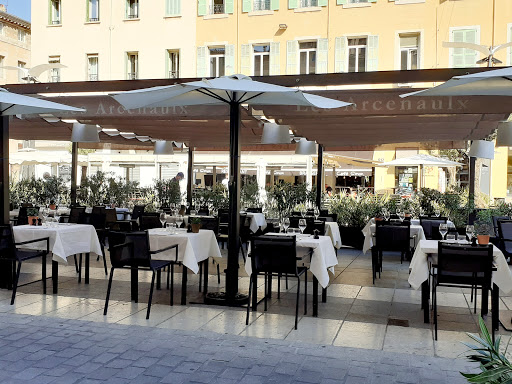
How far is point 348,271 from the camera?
30.5ft

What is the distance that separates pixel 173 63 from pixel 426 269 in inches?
847

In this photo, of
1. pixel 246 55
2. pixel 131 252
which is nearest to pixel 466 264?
pixel 131 252

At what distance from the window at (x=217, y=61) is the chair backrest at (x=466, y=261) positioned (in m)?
20.1

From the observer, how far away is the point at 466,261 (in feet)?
17.8

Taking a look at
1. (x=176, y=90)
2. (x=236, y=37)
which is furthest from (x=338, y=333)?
(x=236, y=37)

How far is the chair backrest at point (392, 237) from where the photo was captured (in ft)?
27.8

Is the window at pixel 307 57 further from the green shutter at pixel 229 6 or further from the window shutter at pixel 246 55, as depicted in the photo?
the green shutter at pixel 229 6

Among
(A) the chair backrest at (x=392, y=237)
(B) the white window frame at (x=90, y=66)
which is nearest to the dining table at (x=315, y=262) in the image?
(A) the chair backrest at (x=392, y=237)

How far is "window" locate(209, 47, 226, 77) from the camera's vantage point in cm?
2456

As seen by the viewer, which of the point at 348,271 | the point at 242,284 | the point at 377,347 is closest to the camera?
the point at 377,347

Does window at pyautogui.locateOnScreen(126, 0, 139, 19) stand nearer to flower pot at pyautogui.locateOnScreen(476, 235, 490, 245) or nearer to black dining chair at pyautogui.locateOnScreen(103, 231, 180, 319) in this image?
black dining chair at pyautogui.locateOnScreen(103, 231, 180, 319)

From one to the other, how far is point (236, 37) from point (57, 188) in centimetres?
1196

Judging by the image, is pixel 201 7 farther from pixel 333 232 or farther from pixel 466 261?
pixel 466 261

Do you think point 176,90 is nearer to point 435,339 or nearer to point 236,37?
point 435,339
